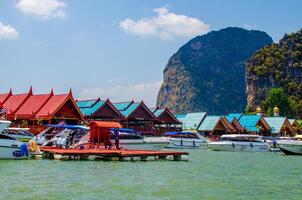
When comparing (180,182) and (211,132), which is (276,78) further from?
(180,182)

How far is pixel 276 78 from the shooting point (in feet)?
458

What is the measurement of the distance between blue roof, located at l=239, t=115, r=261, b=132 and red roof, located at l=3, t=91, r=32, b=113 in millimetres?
42271

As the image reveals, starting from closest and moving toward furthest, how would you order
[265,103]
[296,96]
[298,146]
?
[298,146] → [265,103] → [296,96]

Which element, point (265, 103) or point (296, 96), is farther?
point (296, 96)

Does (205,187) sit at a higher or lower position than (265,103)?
lower

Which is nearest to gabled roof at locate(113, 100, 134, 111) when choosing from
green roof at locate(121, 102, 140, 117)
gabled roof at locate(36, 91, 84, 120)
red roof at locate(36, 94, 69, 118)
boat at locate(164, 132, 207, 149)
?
green roof at locate(121, 102, 140, 117)

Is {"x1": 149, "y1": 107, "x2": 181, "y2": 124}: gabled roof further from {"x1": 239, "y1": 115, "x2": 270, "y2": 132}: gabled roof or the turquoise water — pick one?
the turquoise water

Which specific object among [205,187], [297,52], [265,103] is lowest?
[205,187]

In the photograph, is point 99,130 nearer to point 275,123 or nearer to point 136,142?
point 136,142

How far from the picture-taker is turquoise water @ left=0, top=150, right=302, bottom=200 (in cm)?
2080

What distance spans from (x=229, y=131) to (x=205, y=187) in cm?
6388

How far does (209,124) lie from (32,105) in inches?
1279

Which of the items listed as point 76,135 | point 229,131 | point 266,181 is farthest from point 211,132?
point 266,181

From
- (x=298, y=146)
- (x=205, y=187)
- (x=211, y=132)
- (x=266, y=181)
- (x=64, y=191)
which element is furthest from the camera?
(x=211, y=132)
